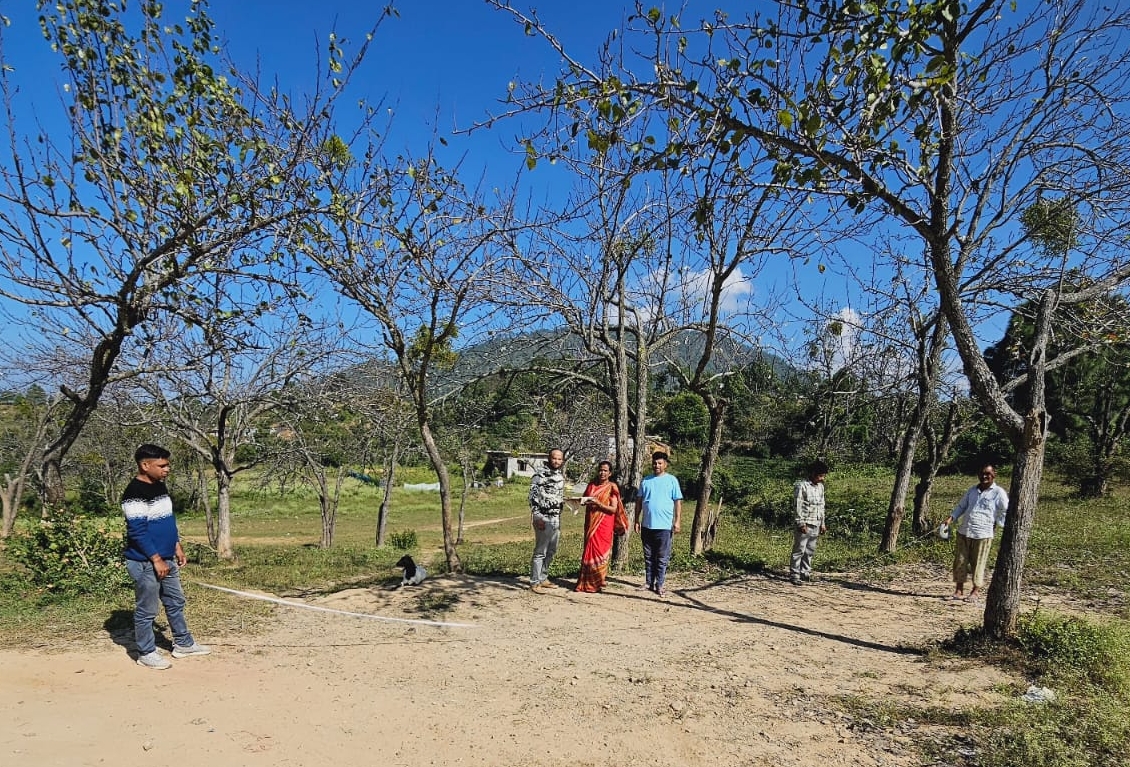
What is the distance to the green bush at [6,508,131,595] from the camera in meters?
6.25

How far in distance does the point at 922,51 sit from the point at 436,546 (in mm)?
19542

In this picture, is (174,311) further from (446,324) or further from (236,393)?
(236,393)

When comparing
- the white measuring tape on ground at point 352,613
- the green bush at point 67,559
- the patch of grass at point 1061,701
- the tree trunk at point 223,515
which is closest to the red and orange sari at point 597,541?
the white measuring tape on ground at point 352,613

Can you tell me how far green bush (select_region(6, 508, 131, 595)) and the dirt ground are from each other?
1.64 m

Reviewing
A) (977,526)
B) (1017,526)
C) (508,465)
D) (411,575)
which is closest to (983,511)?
(977,526)

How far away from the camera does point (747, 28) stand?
435cm

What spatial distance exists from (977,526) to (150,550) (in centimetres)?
751

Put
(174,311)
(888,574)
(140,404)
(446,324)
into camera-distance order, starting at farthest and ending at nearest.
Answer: (140,404) < (888,574) < (446,324) < (174,311)

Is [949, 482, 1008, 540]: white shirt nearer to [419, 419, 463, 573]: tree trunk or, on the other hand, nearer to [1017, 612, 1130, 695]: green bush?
[1017, 612, 1130, 695]: green bush

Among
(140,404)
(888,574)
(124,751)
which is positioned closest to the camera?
(124,751)

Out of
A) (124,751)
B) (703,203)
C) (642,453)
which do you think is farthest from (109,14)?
(642,453)

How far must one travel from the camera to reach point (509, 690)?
14.6ft

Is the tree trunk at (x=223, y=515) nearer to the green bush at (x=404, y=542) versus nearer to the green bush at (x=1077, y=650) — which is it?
the green bush at (x=404, y=542)

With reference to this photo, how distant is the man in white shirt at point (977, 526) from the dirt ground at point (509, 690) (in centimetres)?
67
